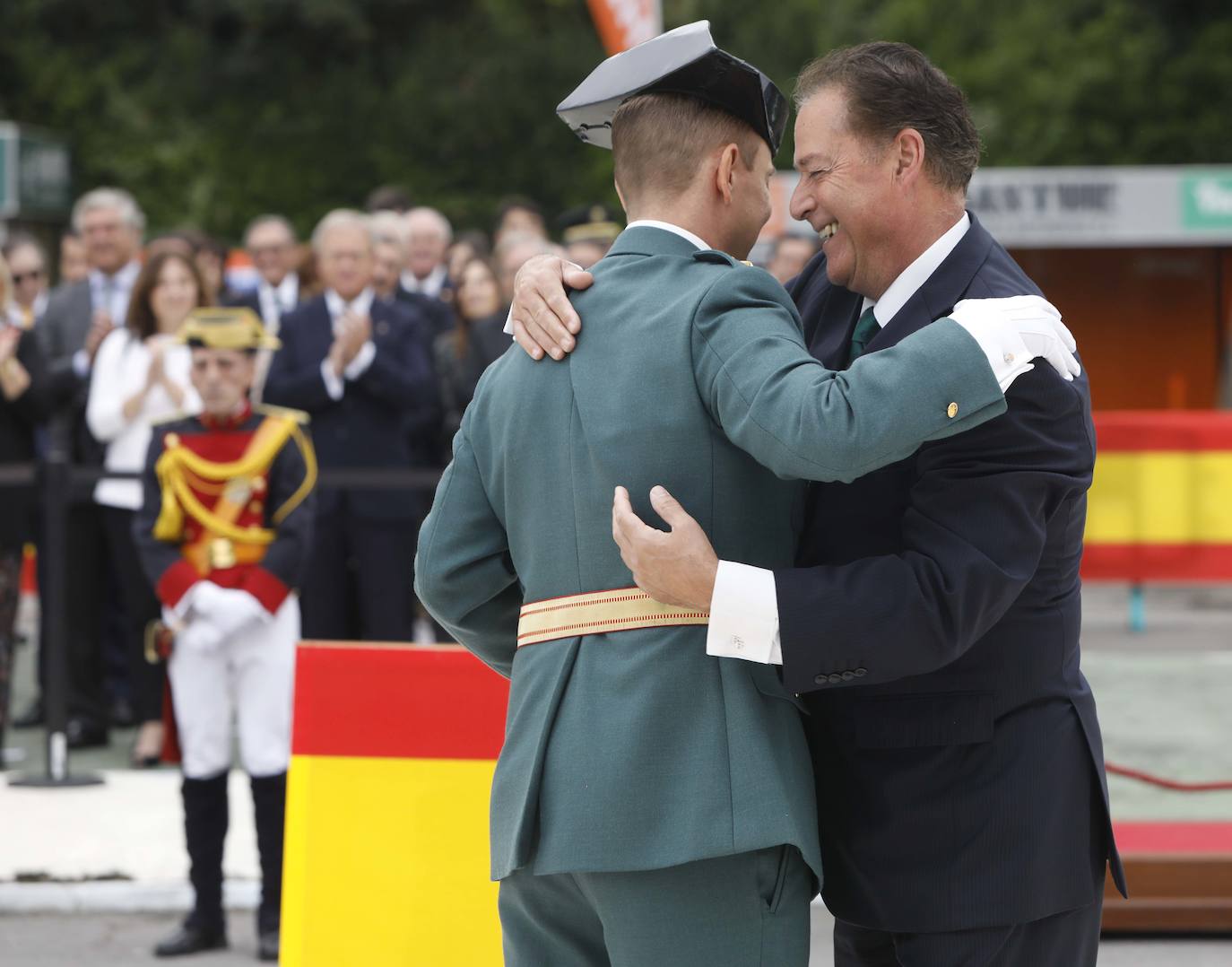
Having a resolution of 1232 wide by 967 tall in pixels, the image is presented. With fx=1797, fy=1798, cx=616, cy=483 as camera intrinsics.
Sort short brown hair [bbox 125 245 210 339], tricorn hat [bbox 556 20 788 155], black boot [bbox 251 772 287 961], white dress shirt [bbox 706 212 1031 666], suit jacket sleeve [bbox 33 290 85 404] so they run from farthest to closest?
suit jacket sleeve [bbox 33 290 85 404] → short brown hair [bbox 125 245 210 339] → black boot [bbox 251 772 287 961] → tricorn hat [bbox 556 20 788 155] → white dress shirt [bbox 706 212 1031 666]

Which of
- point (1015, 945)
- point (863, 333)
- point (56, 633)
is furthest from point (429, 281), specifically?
point (1015, 945)

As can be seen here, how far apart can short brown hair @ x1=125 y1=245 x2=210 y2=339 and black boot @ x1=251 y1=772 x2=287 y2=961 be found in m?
2.66

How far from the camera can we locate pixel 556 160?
28.2 meters

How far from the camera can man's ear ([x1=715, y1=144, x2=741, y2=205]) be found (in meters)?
2.56

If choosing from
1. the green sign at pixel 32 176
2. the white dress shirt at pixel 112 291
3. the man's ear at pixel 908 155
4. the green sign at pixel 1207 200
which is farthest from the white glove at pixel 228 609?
the green sign at pixel 32 176

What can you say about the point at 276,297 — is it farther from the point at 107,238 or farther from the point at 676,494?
the point at 676,494

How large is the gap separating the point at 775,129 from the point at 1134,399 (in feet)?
44.1

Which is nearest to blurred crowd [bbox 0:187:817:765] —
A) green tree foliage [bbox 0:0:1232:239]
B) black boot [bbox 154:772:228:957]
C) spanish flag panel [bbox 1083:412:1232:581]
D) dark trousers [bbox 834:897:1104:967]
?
black boot [bbox 154:772:228:957]

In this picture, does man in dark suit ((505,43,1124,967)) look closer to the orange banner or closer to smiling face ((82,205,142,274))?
the orange banner

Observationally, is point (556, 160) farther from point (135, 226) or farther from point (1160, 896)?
point (1160, 896)

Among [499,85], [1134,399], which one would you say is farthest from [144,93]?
[1134,399]

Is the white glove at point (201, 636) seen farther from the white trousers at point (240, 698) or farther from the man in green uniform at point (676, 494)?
the man in green uniform at point (676, 494)

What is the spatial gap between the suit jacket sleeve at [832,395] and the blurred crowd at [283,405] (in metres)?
4.77

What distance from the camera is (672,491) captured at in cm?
247
